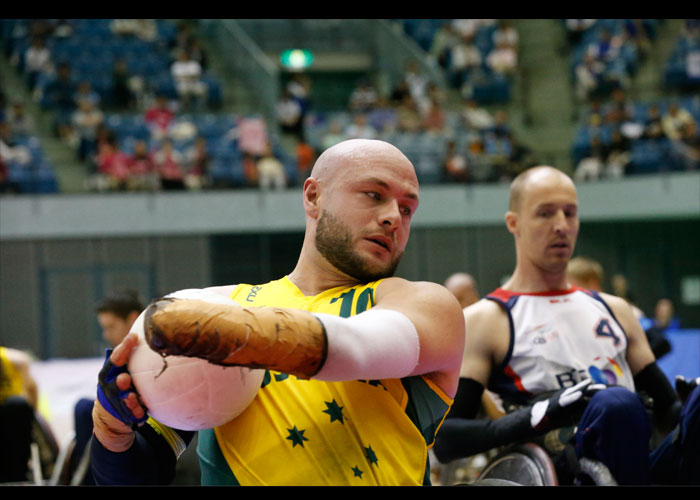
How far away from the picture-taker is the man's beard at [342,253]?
194cm

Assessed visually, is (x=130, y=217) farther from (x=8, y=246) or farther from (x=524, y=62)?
(x=524, y=62)

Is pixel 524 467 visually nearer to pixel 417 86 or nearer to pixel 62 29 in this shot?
pixel 417 86

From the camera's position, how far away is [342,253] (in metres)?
1.96

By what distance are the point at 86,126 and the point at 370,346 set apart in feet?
46.1

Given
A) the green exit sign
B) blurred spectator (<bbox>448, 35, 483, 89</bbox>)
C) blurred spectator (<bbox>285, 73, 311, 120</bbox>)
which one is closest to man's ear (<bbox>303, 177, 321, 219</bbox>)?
blurred spectator (<bbox>285, 73, 311, 120</bbox>)

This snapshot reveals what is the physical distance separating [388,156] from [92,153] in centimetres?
1304

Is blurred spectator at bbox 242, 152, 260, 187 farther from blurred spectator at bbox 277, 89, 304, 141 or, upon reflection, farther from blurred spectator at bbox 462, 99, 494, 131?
blurred spectator at bbox 462, 99, 494, 131

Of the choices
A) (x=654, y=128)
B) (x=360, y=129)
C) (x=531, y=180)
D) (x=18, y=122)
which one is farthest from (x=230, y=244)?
(x=531, y=180)

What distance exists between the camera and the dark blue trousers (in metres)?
2.53

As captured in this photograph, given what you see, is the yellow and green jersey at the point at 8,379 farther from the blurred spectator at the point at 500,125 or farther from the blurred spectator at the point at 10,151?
the blurred spectator at the point at 500,125

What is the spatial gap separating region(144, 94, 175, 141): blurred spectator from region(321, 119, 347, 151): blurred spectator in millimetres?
2878
